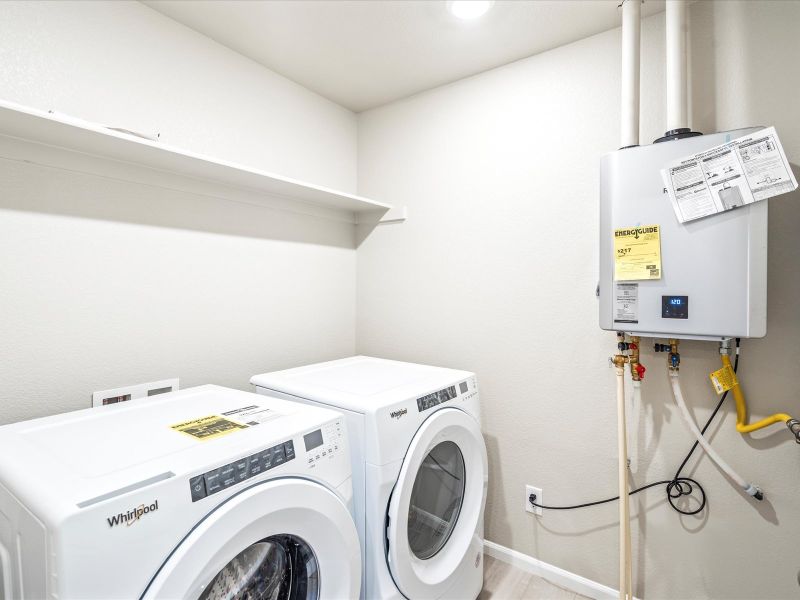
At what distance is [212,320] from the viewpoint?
68.2 inches

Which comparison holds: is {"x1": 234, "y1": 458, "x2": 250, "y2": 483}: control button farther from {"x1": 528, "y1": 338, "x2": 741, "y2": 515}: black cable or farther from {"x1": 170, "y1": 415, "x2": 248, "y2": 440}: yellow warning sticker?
{"x1": 528, "y1": 338, "x2": 741, "y2": 515}: black cable

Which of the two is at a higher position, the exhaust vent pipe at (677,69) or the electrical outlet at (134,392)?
the exhaust vent pipe at (677,69)

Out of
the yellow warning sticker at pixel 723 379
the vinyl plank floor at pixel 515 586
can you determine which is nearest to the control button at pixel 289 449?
→ the vinyl plank floor at pixel 515 586

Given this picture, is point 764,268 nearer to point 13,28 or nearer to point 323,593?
point 323,593

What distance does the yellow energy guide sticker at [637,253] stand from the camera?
1.37 m

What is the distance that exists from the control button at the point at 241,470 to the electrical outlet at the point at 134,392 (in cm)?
85

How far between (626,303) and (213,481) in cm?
138

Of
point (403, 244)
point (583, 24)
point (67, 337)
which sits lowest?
point (67, 337)

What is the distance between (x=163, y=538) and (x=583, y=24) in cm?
210

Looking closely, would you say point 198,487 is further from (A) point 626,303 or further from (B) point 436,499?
(A) point 626,303

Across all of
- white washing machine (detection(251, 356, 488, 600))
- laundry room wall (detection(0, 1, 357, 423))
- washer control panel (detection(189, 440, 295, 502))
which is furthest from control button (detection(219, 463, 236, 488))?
laundry room wall (detection(0, 1, 357, 423))

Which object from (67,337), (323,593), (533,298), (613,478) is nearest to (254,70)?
(67,337)

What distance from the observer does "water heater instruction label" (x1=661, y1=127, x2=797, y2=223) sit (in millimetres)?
1195

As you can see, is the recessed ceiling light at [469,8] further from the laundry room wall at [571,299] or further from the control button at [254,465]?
the control button at [254,465]
